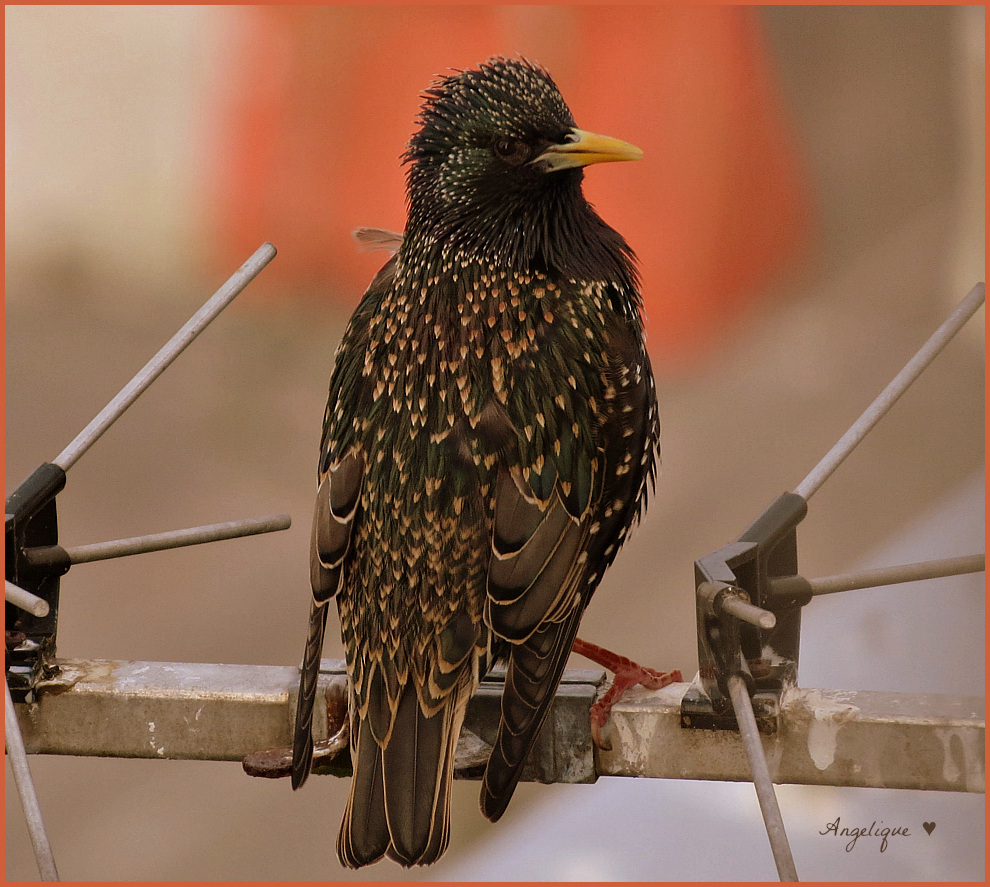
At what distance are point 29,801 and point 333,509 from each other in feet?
1.40

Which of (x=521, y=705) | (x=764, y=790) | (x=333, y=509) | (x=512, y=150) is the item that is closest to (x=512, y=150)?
(x=512, y=150)

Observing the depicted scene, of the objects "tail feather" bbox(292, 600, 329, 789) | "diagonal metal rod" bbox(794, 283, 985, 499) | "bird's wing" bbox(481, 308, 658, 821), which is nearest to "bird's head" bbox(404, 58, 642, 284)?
"bird's wing" bbox(481, 308, 658, 821)

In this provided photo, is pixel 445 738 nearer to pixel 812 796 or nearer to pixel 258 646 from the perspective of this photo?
pixel 812 796

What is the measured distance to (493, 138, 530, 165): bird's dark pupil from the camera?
1.32 metres

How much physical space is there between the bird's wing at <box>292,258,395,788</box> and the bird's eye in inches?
10.6

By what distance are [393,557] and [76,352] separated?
268cm

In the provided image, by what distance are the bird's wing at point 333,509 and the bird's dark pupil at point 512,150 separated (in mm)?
270

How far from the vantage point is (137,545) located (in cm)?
139

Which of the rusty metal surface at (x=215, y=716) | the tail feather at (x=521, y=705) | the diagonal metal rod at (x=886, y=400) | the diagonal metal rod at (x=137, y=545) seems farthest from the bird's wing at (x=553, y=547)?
the diagonal metal rod at (x=137, y=545)

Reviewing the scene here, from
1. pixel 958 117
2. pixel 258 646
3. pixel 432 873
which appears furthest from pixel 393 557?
pixel 258 646

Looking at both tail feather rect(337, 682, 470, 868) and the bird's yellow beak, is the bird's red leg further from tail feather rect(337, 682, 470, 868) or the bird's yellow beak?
the bird's yellow beak

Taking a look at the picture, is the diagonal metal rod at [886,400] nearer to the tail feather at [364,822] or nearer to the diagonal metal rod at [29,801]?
the tail feather at [364,822]

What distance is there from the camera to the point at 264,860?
265cm

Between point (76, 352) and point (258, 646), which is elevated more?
point (76, 352)
